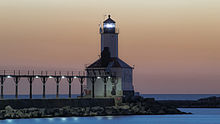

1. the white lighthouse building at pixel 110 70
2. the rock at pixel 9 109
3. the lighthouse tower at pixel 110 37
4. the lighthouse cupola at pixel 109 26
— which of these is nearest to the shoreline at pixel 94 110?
the rock at pixel 9 109

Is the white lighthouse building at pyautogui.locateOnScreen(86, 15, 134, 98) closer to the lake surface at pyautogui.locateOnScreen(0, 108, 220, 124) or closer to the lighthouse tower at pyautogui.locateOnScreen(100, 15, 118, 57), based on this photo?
the lighthouse tower at pyautogui.locateOnScreen(100, 15, 118, 57)

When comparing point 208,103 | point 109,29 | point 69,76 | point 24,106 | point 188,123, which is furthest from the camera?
point 208,103

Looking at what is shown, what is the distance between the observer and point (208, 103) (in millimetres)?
119062

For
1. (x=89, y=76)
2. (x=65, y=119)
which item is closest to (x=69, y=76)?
(x=89, y=76)

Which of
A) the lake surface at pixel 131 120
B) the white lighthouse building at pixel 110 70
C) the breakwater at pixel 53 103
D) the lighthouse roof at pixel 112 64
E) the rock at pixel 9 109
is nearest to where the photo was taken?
the rock at pixel 9 109

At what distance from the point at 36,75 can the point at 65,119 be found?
24.4 ft

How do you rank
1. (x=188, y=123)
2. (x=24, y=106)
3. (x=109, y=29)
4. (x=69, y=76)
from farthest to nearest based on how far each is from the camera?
(x=109, y=29), (x=69, y=76), (x=188, y=123), (x=24, y=106)

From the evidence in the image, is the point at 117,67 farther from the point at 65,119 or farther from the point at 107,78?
the point at 65,119

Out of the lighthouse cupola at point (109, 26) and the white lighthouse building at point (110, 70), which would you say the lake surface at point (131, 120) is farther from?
the lighthouse cupola at point (109, 26)

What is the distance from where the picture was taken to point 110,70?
8719 centimetres

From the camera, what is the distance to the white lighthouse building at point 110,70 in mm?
85625

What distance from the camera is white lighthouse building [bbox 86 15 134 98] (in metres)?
85.6

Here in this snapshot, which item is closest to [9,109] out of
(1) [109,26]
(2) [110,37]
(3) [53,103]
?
(3) [53,103]

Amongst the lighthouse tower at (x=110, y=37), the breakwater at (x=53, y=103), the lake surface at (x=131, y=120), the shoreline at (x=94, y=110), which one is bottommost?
the lake surface at (x=131, y=120)
